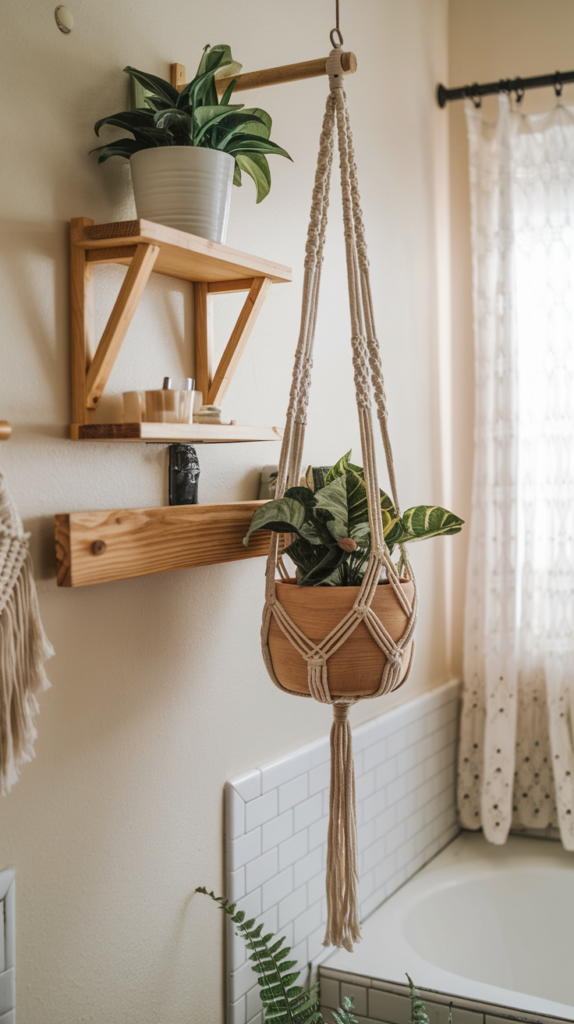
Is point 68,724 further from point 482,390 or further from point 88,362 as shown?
point 482,390

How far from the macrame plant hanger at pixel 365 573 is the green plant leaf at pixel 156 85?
23 cm

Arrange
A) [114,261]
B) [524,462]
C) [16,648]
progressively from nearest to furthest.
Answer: [16,648] → [114,261] → [524,462]

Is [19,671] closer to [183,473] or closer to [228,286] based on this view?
[183,473]

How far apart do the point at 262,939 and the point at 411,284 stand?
1563mm

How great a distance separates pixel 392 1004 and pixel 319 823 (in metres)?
0.36

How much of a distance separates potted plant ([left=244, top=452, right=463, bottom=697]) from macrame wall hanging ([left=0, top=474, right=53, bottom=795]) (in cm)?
30

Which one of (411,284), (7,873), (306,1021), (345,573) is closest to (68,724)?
(7,873)

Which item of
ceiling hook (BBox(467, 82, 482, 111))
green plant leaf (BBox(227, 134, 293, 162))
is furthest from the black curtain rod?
green plant leaf (BBox(227, 134, 293, 162))

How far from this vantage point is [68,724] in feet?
3.65

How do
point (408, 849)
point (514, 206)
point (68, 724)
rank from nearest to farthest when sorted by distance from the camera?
1. point (68, 724)
2. point (408, 849)
3. point (514, 206)

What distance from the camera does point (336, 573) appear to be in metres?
1.18

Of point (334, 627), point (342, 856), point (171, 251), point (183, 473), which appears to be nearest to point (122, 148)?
point (171, 251)

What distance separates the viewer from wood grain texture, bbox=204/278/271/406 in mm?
1282

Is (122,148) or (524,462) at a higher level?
(122,148)
